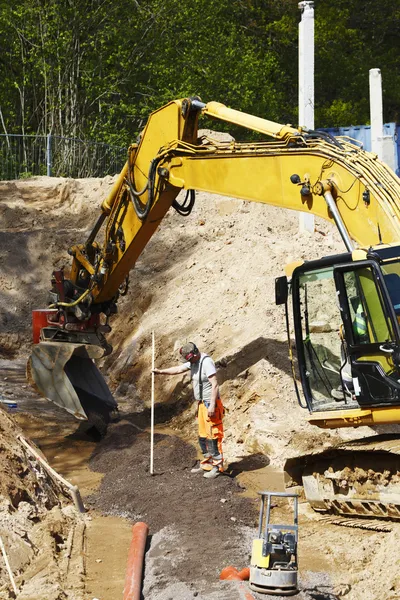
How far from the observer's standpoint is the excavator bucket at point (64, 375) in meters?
13.3

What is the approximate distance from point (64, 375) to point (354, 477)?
5093 mm

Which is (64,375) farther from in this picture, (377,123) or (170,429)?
(377,123)

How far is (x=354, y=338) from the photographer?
9.01m

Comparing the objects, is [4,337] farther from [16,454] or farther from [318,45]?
[318,45]

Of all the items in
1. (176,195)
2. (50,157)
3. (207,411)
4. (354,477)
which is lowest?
(354,477)

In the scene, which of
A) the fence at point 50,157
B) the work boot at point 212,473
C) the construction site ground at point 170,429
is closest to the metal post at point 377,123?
the construction site ground at point 170,429

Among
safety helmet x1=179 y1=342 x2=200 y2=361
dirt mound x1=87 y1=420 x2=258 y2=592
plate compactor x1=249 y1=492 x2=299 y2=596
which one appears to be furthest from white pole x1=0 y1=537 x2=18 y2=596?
safety helmet x1=179 y1=342 x2=200 y2=361

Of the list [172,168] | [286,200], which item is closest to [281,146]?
[286,200]

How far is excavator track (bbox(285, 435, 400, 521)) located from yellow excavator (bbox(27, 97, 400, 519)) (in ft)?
0.04

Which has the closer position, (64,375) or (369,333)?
(369,333)

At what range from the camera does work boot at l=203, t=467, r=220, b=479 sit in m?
11.2

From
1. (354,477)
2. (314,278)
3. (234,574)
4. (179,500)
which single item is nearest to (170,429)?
(179,500)

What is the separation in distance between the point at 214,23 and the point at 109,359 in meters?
18.9

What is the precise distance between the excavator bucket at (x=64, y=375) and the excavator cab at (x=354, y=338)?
4.33 m
